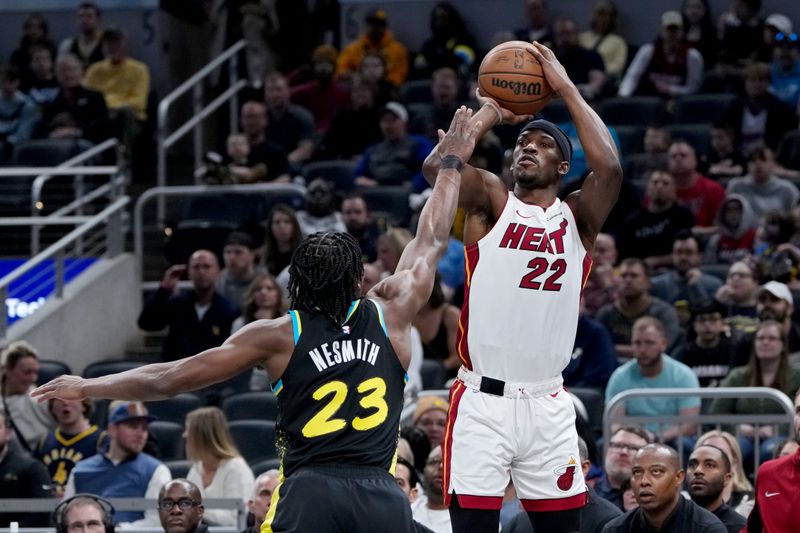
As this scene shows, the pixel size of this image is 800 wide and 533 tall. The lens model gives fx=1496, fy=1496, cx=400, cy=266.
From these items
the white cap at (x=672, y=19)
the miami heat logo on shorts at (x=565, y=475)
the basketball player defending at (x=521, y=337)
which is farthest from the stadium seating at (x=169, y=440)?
the white cap at (x=672, y=19)

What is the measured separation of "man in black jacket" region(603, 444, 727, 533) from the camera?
7.43 m

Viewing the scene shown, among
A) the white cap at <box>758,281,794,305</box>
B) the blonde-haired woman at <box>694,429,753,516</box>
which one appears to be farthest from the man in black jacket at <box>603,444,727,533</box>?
the white cap at <box>758,281,794,305</box>

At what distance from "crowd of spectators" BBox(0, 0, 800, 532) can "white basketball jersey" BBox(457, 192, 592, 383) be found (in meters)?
1.21

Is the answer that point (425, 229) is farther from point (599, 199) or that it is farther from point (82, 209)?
point (82, 209)

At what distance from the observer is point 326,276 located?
18.1 feet

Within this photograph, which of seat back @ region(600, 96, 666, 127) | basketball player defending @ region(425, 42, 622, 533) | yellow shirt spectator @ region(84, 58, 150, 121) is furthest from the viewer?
yellow shirt spectator @ region(84, 58, 150, 121)

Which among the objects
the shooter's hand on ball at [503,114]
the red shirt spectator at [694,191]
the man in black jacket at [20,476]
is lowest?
the man in black jacket at [20,476]

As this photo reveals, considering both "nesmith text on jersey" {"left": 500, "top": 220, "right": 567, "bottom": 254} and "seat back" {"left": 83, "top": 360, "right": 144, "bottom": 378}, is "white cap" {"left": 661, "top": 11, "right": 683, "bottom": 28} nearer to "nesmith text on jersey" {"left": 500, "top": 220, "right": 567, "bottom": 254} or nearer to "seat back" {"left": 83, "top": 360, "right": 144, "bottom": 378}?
"seat back" {"left": 83, "top": 360, "right": 144, "bottom": 378}

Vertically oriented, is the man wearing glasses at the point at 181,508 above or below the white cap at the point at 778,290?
below

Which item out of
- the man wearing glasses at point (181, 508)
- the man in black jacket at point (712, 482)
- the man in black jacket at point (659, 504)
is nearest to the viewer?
the man in black jacket at point (659, 504)

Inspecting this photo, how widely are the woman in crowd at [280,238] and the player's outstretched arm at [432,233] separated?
6.01 m

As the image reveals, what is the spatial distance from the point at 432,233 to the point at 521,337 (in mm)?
676

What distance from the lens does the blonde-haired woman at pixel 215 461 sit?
9.43m

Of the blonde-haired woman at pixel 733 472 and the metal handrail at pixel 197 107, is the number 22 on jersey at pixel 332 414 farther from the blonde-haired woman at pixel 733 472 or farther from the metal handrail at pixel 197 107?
the metal handrail at pixel 197 107
